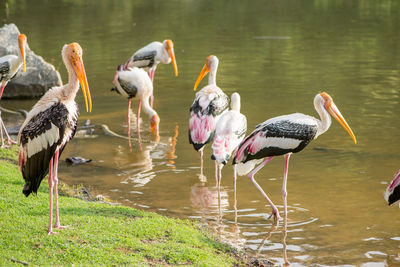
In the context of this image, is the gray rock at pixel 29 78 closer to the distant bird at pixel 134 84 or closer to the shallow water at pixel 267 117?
the shallow water at pixel 267 117

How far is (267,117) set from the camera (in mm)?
10344

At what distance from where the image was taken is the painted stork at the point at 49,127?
4.98m

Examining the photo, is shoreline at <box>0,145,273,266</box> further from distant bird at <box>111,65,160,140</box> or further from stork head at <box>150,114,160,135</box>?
distant bird at <box>111,65,160,140</box>

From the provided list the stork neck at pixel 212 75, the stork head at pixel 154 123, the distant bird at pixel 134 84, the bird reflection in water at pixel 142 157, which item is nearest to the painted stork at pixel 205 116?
the bird reflection in water at pixel 142 157

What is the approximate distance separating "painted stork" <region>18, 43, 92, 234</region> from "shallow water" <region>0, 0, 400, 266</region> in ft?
6.02

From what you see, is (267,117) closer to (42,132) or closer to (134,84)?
(134,84)

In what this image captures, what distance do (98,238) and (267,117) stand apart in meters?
5.73

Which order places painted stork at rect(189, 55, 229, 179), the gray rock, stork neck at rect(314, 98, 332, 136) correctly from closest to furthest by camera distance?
stork neck at rect(314, 98, 332, 136) < painted stork at rect(189, 55, 229, 179) < the gray rock

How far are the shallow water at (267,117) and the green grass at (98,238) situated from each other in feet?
2.04

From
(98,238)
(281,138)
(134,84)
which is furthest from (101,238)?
(134,84)

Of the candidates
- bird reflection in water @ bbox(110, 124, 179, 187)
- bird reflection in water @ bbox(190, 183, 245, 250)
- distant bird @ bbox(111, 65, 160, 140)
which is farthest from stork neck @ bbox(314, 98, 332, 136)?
distant bird @ bbox(111, 65, 160, 140)

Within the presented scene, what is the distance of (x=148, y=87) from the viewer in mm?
10281

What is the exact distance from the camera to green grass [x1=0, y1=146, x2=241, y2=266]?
473 cm

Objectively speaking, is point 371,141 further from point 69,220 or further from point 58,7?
point 58,7
